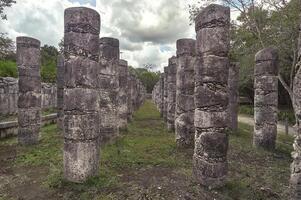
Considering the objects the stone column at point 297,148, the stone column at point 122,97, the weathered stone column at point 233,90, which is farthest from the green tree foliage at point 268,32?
the stone column at point 297,148

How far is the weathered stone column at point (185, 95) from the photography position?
10.1m

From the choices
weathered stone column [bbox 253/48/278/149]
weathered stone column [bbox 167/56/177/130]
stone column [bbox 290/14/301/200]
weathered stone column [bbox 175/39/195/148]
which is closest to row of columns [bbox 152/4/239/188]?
weathered stone column [bbox 175/39/195/148]

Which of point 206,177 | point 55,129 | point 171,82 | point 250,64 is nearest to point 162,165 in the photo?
point 206,177

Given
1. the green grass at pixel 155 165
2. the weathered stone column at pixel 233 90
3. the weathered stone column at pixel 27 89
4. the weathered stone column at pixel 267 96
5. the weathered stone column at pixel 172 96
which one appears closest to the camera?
the green grass at pixel 155 165

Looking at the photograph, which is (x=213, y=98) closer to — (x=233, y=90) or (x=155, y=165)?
(x=155, y=165)

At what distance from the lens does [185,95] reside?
33.5 ft

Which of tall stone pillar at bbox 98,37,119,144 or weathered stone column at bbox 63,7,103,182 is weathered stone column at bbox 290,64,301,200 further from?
tall stone pillar at bbox 98,37,119,144

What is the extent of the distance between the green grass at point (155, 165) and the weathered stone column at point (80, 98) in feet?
1.34

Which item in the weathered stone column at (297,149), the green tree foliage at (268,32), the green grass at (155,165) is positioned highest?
the green tree foliage at (268,32)

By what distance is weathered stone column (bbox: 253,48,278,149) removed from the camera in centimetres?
1002

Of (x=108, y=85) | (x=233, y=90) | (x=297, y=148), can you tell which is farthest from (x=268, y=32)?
(x=297, y=148)

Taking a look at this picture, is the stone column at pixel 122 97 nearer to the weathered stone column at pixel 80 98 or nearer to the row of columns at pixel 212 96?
the weathered stone column at pixel 80 98

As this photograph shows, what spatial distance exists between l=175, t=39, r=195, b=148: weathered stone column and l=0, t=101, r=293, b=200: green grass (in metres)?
0.61

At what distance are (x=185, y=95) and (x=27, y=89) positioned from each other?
17.9 ft
